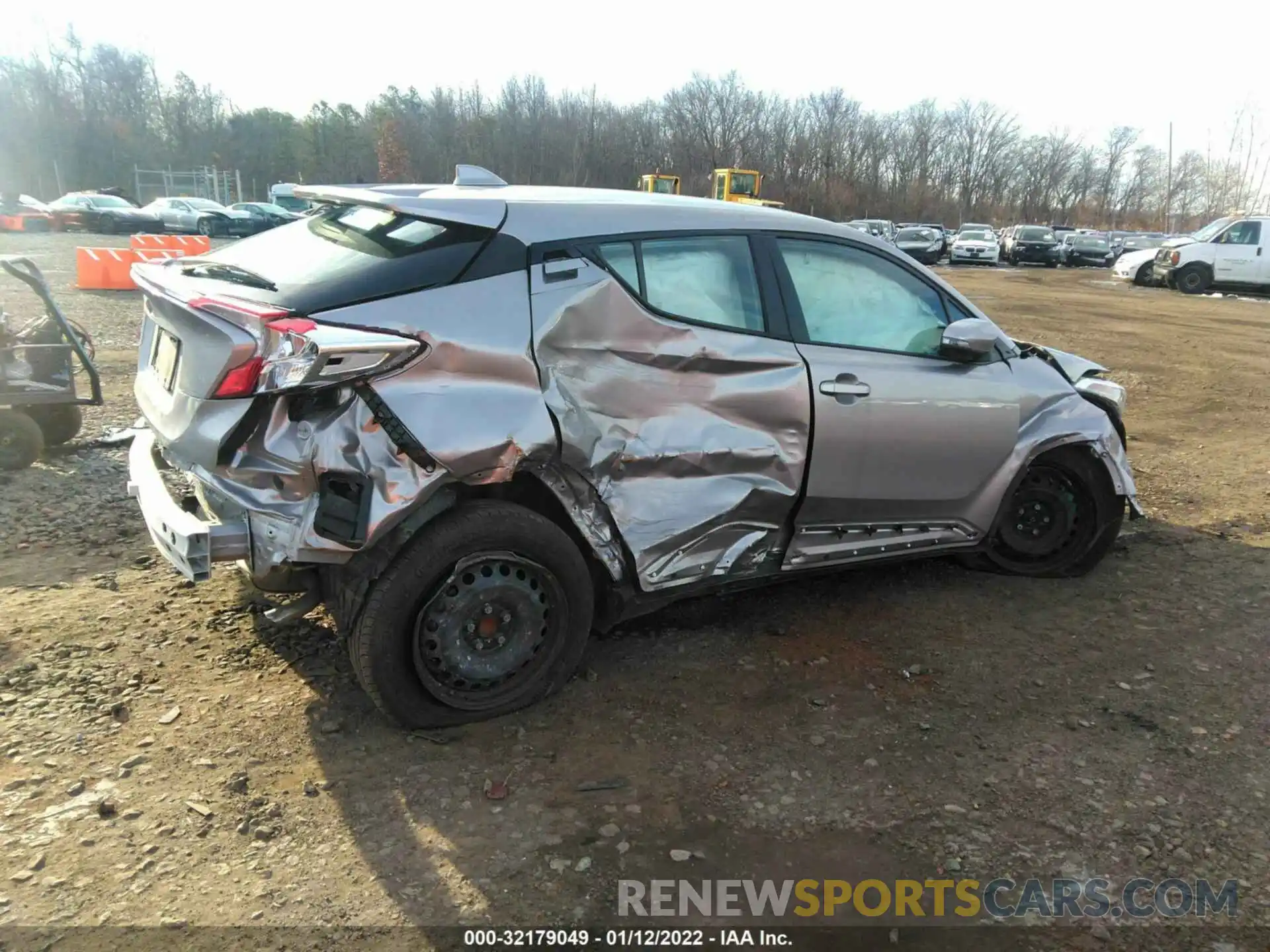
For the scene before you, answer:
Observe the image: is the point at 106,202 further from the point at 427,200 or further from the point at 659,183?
the point at 427,200

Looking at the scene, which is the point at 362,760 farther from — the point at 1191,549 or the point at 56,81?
the point at 56,81

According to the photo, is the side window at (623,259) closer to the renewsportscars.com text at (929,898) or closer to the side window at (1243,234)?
the renewsportscars.com text at (929,898)

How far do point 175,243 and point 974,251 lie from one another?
28632mm

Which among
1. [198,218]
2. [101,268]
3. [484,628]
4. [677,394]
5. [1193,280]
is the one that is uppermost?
[198,218]

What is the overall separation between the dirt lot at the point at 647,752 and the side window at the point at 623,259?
1.60m

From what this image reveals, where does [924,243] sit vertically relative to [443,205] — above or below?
above

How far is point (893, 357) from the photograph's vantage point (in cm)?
383

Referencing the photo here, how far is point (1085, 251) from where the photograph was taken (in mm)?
36281

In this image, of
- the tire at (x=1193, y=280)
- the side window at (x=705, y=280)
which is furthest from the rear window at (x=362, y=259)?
the tire at (x=1193, y=280)

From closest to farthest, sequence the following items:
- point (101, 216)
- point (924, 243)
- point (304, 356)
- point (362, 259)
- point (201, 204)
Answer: point (304, 356)
point (362, 259)
point (101, 216)
point (924, 243)
point (201, 204)

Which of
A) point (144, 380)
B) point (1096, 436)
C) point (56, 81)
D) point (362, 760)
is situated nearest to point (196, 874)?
point (362, 760)

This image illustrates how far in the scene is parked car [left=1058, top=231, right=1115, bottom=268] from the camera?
3609 cm

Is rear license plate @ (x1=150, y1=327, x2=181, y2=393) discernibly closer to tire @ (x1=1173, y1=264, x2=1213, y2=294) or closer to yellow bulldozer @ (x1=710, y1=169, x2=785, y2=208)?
tire @ (x1=1173, y1=264, x2=1213, y2=294)

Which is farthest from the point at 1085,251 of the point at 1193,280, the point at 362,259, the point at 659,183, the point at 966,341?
the point at 362,259
